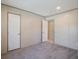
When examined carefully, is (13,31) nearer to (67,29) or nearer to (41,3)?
(41,3)

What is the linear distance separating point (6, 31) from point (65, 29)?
11.4 feet

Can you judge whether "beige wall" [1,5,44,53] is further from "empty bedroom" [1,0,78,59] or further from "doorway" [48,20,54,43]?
"doorway" [48,20,54,43]

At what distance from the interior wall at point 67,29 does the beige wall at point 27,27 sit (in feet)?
4.60

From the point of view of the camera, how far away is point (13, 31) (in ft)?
12.8

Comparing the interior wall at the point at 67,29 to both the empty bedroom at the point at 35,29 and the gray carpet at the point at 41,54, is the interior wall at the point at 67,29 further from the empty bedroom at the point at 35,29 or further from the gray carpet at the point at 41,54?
the gray carpet at the point at 41,54

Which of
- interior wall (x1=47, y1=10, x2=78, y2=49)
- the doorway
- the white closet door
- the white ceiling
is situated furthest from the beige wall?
the doorway

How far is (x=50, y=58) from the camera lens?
298 centimetres

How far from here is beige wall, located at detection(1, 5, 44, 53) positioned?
3.50 metres

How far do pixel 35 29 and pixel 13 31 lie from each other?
1.83m

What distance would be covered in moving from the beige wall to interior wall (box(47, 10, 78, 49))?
1.40 metres

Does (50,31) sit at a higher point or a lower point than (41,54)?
higher

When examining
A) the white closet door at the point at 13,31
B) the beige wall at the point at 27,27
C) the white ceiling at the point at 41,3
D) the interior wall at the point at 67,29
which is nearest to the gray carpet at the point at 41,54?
the white closet door at the point at 13,31

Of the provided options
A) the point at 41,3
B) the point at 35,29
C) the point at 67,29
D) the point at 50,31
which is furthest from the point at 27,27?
the point at 50,31

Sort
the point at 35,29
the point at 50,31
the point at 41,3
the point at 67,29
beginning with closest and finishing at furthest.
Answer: the point at 41,3
the point at 67,29
the point at 35,29
the point at 50,31
